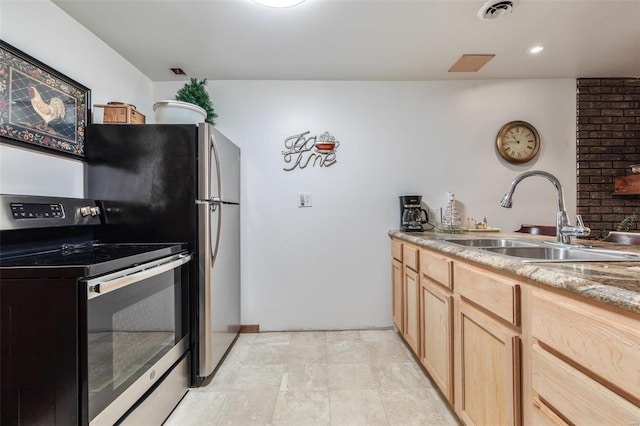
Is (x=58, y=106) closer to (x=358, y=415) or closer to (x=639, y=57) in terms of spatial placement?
(x=358, y=415)

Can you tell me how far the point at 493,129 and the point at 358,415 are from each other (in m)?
2.53

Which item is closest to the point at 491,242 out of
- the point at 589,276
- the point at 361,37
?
the point at 589,276

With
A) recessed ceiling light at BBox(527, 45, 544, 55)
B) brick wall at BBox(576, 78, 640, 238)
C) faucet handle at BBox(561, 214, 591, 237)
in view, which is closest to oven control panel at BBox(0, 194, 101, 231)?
faucet handle at BBox(561, 214, 591, 237)

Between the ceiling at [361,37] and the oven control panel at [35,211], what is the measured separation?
1.16 meters

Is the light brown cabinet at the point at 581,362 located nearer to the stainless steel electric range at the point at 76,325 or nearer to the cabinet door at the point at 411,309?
the cabinet door at the point at 411,309

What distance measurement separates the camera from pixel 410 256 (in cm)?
213

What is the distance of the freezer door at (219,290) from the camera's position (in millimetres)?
1846

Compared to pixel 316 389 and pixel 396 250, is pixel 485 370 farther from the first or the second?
pixel 396 250

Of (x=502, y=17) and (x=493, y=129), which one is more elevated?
(x=502, y=17)

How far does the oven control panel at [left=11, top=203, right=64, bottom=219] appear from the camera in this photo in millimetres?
1316

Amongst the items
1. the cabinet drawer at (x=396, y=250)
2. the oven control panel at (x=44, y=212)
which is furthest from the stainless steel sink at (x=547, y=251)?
the oven control panel at (x=44, y=212)

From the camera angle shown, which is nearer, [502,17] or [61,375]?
[61,375]

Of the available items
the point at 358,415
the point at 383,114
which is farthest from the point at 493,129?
the point at 358,415

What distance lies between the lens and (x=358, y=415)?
158 cm
